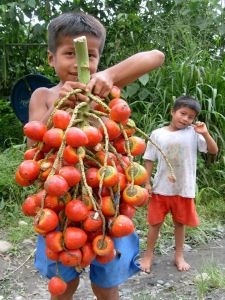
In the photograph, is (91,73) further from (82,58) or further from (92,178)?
(92,178)

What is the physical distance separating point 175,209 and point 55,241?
1.79 meters

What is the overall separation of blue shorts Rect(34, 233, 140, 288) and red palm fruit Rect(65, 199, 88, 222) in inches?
17.2

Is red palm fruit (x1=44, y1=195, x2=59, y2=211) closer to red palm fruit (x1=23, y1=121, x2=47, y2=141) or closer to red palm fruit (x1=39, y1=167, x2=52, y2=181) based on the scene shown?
red palm fruit (x1=39, y1=167, x2=52, y2=181)

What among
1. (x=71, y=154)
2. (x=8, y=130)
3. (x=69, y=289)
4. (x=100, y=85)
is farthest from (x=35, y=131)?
(x=8, y=130)

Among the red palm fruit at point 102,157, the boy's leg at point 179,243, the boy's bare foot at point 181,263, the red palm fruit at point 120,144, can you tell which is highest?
the red palm fruit at point 120,144

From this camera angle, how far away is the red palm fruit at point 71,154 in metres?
1.36

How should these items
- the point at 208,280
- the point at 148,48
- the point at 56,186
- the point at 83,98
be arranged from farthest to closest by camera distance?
the point at 148,48 → the point at 208,280 → the point at 83,98 → the point at 56,186

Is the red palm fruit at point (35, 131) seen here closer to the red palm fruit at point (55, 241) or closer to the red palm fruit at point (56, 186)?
the red palm fruit at point (56, 186)

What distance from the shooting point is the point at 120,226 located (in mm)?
1379

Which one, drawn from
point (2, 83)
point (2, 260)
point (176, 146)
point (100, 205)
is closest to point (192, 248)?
point (176, 146)

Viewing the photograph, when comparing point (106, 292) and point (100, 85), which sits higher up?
point (100, 85)

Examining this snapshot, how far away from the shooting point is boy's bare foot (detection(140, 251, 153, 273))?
3.02 m

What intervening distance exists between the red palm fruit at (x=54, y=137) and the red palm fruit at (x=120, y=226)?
0.29m

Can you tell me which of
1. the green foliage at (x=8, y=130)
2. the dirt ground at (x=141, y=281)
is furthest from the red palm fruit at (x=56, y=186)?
the green foliage at (x=8, y=130)
